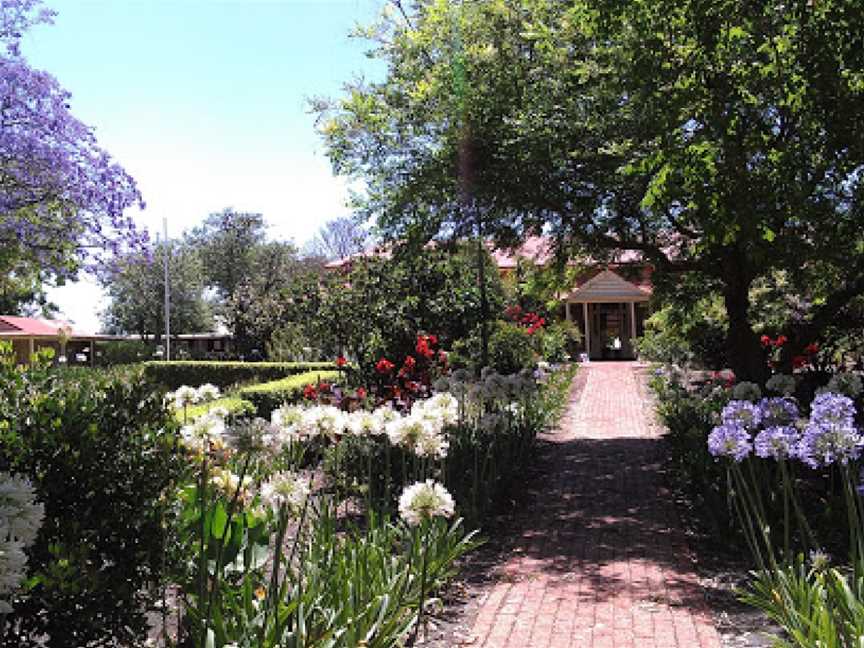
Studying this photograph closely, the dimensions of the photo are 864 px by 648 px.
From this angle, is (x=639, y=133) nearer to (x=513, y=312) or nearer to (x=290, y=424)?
(x=290, y=424)

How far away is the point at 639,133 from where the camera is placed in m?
9.38

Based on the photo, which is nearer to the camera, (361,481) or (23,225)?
(361,481)

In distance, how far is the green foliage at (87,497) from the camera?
3277 millimetres

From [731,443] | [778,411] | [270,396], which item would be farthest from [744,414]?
[270,396]

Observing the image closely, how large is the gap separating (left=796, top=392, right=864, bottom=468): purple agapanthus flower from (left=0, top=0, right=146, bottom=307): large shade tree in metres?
14.3

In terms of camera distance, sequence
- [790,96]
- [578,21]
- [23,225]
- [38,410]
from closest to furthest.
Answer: [38,410] < [790,96] < [578,21] < [23,225]

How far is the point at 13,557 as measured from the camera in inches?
92.0

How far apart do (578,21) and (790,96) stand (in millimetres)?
2790

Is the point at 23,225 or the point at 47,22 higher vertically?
the point at 47,22

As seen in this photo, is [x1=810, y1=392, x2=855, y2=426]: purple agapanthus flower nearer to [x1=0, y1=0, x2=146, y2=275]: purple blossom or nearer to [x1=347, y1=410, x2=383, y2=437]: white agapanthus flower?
[x1=347, y1=410, x2=383, y2=437]: white agapanthus flower

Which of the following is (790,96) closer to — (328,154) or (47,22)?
(328,154)

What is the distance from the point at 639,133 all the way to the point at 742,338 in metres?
3.62

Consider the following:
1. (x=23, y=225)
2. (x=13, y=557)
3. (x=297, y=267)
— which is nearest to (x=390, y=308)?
(x=23, y=225)

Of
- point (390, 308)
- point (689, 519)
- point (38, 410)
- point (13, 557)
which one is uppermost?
point (390, 308)
